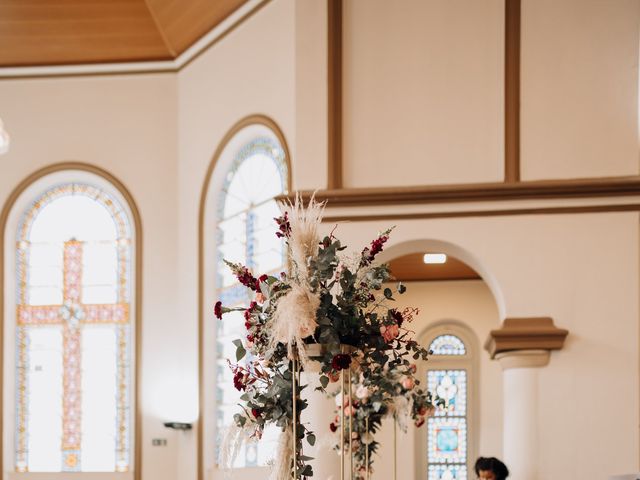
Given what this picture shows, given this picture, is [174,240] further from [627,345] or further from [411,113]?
[627,345]

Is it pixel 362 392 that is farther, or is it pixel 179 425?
pixel 179 425

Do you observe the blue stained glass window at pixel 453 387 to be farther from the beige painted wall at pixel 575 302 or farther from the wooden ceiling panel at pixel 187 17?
the beige painted wall at pixel 575 302

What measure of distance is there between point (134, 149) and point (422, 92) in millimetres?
4640

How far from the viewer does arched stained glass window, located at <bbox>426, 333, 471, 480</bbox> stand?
48.2 feet

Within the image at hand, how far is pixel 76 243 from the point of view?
14.0m

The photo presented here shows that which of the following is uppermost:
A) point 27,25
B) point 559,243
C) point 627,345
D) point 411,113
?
point 27,25

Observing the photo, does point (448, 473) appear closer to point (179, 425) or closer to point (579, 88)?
point (179, 425)

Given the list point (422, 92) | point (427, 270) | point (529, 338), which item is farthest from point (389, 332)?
point (427, 270)

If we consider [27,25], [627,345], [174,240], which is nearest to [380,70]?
[627,345]

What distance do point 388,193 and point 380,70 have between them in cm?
111

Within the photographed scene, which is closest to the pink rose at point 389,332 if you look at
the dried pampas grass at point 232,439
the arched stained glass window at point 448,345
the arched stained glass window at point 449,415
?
the dried pampas grass at point 232,439

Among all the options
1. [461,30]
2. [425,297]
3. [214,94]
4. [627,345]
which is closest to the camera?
[627,345]

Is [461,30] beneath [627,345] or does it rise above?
above

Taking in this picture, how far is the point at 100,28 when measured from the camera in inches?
527
